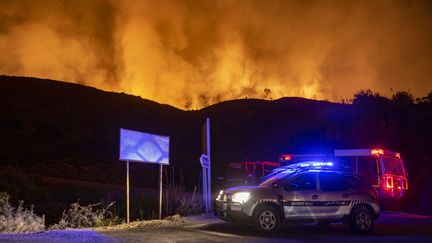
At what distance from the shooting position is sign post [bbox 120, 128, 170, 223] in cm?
1536

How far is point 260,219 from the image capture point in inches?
534

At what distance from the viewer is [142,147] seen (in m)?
16.1

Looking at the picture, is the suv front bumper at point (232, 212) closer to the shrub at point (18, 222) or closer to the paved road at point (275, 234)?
the paved road at point (275, 234)

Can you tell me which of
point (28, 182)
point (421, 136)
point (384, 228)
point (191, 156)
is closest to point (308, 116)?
point (191, 156)

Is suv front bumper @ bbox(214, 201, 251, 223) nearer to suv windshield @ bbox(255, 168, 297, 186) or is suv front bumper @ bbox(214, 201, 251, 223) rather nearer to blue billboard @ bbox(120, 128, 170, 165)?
suv windshield @ bbox(255, 168, 297, 186)

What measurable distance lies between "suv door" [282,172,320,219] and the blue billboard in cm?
454

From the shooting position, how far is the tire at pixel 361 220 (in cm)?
1424

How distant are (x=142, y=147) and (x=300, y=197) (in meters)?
5.03

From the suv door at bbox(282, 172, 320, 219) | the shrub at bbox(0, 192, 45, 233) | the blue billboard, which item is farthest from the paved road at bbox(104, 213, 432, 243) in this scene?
the blue billboard

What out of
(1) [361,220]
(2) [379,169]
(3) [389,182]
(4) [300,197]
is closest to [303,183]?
(4) [300,197]

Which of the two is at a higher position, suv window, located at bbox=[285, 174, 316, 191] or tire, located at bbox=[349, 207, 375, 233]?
suv window, located at bbox=[285, 174, 316, 191]

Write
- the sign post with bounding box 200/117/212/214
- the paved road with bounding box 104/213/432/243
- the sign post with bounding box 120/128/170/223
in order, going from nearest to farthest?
the paved road with bounding box 104/213/432/243 → the sign post with bounding box 120/128/170/223 → the sign post with bounding box 200/117/212/214

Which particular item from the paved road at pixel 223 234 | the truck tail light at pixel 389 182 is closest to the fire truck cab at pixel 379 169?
the truck tail light at pixel 389 182

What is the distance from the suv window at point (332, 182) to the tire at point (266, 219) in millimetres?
1584
